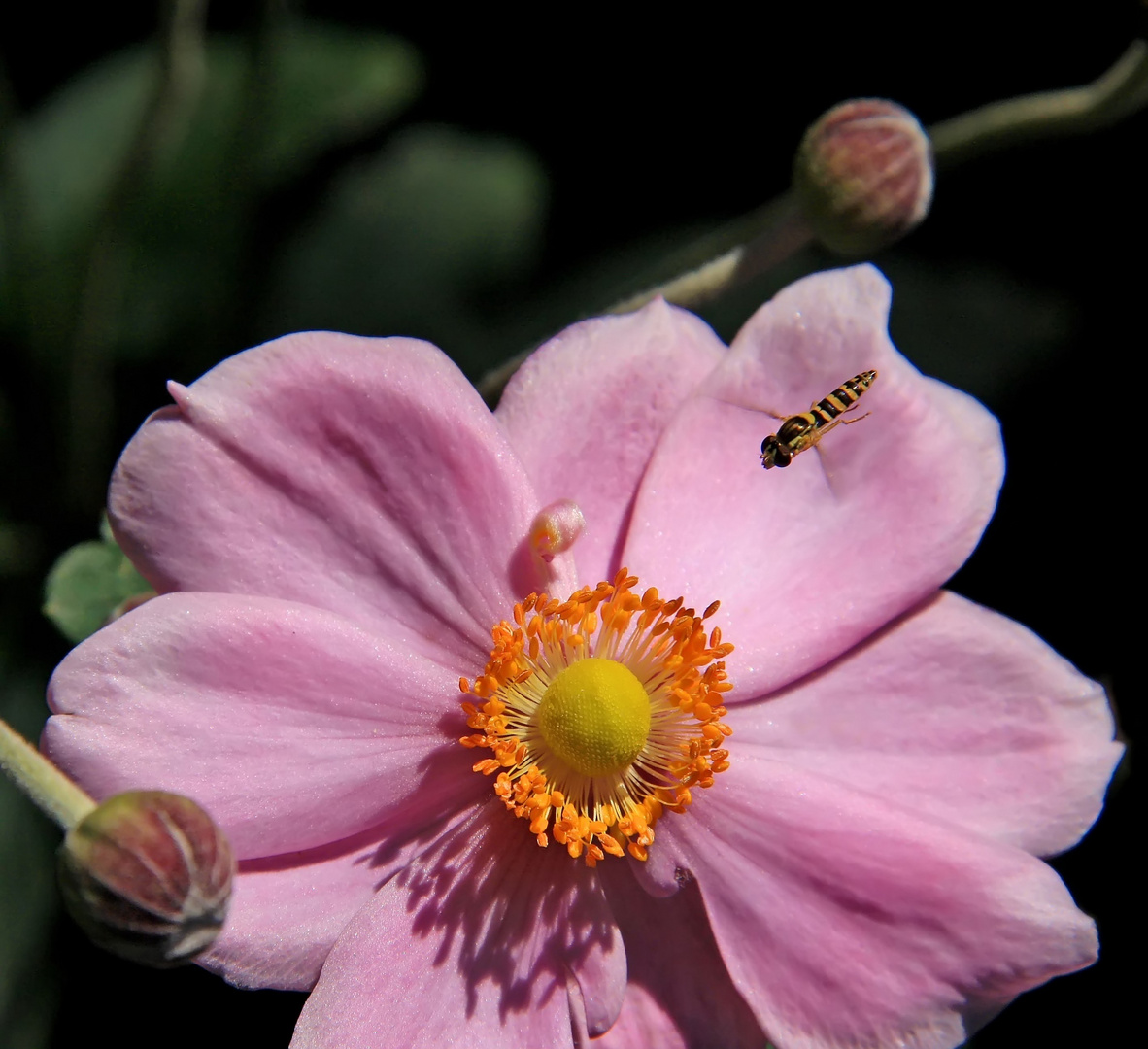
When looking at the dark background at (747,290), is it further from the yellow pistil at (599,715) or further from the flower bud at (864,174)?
the yellow pistil at (599,715)

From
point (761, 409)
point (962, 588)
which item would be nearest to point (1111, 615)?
point (962, 588)

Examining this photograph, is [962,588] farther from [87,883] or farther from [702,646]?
[87,883]

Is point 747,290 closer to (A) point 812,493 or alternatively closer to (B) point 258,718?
(A) point 812,493

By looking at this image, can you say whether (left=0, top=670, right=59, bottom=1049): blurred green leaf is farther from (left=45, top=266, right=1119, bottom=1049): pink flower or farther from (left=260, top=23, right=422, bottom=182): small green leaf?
(left=260, top=23, right=422, bottom=182): small green leaf

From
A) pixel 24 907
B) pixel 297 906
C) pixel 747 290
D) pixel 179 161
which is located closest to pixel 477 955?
pixel 297 906

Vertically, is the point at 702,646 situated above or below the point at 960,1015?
above
